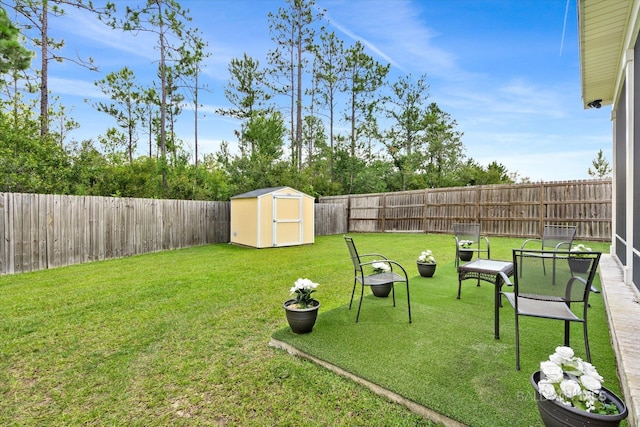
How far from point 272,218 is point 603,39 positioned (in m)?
7.79

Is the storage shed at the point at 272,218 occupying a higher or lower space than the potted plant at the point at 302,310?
higher

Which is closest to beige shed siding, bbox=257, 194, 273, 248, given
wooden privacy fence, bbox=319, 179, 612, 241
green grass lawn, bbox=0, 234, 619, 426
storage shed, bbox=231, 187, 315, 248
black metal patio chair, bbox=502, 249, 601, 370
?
storage shed, bbox=231, 187, 315, 248

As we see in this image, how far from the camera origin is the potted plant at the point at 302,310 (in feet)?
8.63

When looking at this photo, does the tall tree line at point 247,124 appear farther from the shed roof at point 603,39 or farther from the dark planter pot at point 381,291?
the shed roof at point 603,39

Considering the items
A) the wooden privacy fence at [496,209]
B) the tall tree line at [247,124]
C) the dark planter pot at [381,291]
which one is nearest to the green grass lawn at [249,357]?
the dark planter pot at [381,291]

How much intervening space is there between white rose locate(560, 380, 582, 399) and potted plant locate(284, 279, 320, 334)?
176cm

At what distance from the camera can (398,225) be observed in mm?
12523

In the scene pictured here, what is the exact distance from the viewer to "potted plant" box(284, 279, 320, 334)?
2629 millimetres

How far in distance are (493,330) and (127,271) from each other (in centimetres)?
610

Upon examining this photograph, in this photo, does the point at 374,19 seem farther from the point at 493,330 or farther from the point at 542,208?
the point at 493,330

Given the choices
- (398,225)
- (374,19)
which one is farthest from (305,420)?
(374,19)

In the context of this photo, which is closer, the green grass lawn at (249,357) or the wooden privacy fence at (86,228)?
the green grass lawn at (249,357)

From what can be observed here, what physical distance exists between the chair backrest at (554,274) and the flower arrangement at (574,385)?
2.29ft

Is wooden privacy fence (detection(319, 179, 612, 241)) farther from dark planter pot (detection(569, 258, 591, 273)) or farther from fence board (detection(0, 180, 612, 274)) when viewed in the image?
dark planter pot (detection(569, 258, 591, 273))
